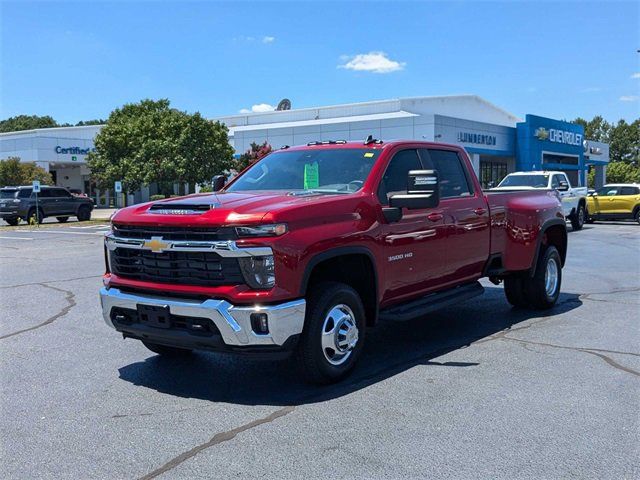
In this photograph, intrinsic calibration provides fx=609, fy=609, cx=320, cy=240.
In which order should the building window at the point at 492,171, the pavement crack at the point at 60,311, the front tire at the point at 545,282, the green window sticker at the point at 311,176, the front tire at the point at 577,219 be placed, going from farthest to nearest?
1. the building window at the point at 492,171
2. the front tire at the point at 577,219
3. the front tire at the point at 545,282
4. the pavement crack at the point at 60,311
5. the green window sticker at the point at 311,176

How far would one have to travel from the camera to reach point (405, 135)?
4019cm

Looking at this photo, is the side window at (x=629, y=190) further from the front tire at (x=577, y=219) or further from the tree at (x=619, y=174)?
the tree at (x=619, y=174)

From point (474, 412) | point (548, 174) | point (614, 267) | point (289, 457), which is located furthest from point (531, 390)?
point (548, 174)

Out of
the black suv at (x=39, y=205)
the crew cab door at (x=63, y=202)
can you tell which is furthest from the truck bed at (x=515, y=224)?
the crew cab door at (x=63, y=202)

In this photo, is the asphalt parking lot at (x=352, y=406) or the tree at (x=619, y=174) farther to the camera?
the tree at (x=619, y=174)

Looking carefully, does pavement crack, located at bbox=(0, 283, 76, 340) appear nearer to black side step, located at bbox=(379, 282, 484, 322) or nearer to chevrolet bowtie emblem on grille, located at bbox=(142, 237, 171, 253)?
chevrolet bowtie emblem on grille, located at bbox=(142, 237, 171, 253)

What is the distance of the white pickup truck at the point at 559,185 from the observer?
1891 cm

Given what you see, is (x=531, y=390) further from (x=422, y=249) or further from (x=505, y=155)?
(x=505, y=155)

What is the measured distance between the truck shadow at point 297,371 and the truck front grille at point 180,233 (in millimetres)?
1267

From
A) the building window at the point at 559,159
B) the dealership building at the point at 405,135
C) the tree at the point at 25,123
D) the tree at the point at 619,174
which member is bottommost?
the tree at the point at 619,174

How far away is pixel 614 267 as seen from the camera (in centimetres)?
1213

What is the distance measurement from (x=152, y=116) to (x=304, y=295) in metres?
32.9

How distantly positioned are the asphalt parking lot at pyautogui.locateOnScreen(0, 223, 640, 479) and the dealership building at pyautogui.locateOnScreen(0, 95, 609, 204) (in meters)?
33.9

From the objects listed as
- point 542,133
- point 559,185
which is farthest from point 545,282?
point 542,133
